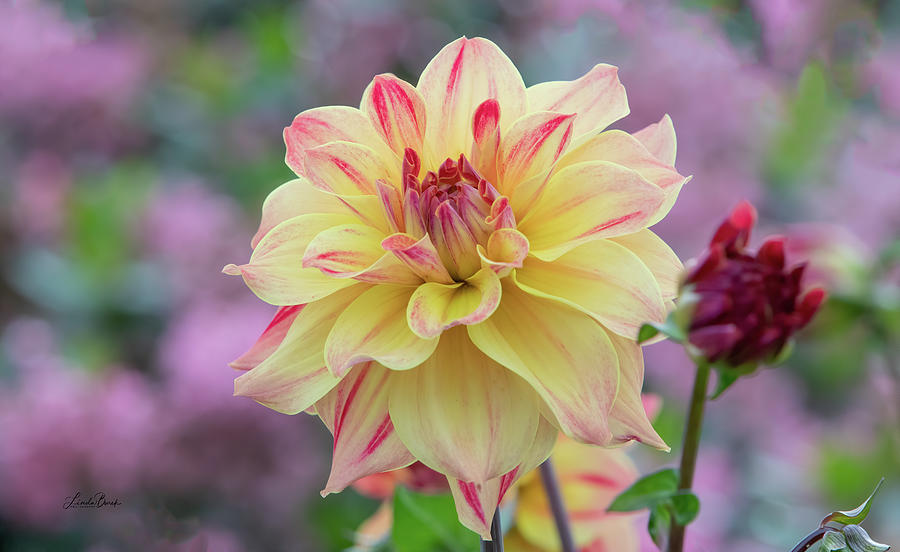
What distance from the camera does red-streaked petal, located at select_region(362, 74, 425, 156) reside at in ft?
0.87

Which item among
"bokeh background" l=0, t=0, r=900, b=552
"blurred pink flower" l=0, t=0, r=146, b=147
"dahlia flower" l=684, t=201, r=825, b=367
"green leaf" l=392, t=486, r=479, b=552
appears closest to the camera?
"dahlia flower" l=684, t=201, r=825, b=367

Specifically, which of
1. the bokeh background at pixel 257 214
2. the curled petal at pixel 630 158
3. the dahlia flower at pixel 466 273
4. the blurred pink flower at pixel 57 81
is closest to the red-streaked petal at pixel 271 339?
the dahlia flower at pixel 466 273

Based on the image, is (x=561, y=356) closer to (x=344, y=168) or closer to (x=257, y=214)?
(x=344, y=168)

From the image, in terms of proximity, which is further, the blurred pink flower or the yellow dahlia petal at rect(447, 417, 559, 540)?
the blurred pink flower

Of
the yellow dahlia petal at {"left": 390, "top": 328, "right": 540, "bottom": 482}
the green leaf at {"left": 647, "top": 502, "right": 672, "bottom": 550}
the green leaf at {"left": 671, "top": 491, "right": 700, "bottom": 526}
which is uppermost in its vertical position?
the yellow dahlia petal at {"left": 390, "top": 328, "right": 540, "bottom": 482}

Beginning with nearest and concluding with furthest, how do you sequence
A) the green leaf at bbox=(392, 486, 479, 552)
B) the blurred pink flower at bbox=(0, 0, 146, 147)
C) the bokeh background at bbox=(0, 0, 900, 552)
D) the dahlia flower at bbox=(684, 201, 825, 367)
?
the dahlia flower at bbox=(684, 201, 825, 367), the green leaf at bbox=(392, 486, 479, 552), the bokeh background at bbox=(0, 0, 900, 552), the blurred pink flower at bbox=(0, 0, 146, 147)

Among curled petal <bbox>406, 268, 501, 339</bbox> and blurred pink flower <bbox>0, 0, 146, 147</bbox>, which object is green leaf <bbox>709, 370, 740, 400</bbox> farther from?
blurred pink flower <bbox>0, 0, 146, 147</bbox>

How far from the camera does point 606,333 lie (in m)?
0.25

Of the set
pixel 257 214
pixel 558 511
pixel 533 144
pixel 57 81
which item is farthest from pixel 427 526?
pixel 57 81

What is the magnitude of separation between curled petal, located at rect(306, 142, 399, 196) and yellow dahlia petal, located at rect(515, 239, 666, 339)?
58mm

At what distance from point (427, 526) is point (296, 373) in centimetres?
14

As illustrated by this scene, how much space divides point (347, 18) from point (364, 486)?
0.72 m

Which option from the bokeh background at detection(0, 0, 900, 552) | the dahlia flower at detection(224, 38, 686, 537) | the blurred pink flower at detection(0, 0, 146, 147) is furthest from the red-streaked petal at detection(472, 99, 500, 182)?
the blurred pink flower at detection(0, 0, 146, 147)

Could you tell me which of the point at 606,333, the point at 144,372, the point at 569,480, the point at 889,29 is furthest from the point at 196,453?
the point at 889,29
